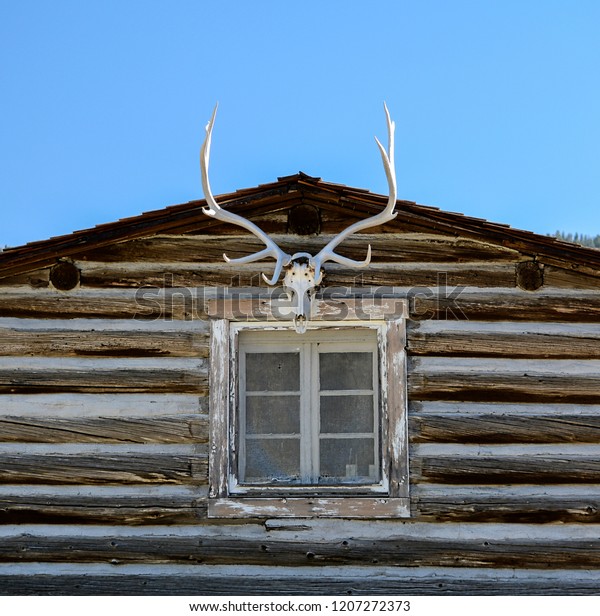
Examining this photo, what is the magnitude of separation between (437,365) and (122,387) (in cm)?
231

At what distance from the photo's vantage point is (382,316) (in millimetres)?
7301

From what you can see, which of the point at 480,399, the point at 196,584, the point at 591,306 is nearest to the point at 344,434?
the point at 480,399

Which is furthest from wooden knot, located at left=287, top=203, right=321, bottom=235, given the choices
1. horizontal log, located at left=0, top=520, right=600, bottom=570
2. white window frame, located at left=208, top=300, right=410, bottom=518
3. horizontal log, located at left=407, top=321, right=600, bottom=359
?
horizontal log, located at left=0, top=520, right=600, bottom=570

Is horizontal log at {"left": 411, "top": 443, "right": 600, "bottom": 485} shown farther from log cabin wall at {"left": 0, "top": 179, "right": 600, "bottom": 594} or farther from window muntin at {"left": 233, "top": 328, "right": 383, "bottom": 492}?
window muntin at {"left": 233, "top": 328, "right": 383, "bottom": 492}

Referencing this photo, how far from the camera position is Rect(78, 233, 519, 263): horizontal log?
746 cm

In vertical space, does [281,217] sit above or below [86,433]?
above

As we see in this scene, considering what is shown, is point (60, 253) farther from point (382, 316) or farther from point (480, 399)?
point (480, 399)

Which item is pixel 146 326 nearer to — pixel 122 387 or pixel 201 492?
pixel 122 387

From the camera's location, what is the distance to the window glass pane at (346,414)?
7.36m

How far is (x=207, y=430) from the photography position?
23.7 feet

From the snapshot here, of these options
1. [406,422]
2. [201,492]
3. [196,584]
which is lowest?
[196,584]

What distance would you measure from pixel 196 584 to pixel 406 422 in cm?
188

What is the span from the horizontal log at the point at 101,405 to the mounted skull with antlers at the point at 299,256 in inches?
39.1

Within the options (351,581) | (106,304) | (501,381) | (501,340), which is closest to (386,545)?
(351,581)
